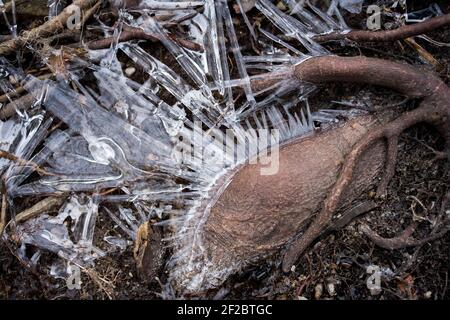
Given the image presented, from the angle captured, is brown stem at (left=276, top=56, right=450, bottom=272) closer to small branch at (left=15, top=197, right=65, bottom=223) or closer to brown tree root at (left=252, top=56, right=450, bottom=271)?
brown tree root at (left=252, top=56, right=450, bottom=271)

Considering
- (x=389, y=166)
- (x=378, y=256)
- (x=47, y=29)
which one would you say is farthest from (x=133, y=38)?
(x=378, y=256)

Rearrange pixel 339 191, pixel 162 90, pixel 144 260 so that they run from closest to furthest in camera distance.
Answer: pixel 339 191 < pixel 144 260 < pixel 162 90

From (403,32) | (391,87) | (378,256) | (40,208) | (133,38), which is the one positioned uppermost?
(133,38)

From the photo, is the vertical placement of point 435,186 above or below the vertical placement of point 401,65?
below

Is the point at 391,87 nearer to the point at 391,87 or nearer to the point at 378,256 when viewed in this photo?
the point at 391,87

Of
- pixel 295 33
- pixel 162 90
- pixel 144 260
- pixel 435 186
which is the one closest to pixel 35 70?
pixel 162 90

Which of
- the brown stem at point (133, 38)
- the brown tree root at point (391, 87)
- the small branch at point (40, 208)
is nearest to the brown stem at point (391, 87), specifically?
the brown tree root at point (391, 87)
